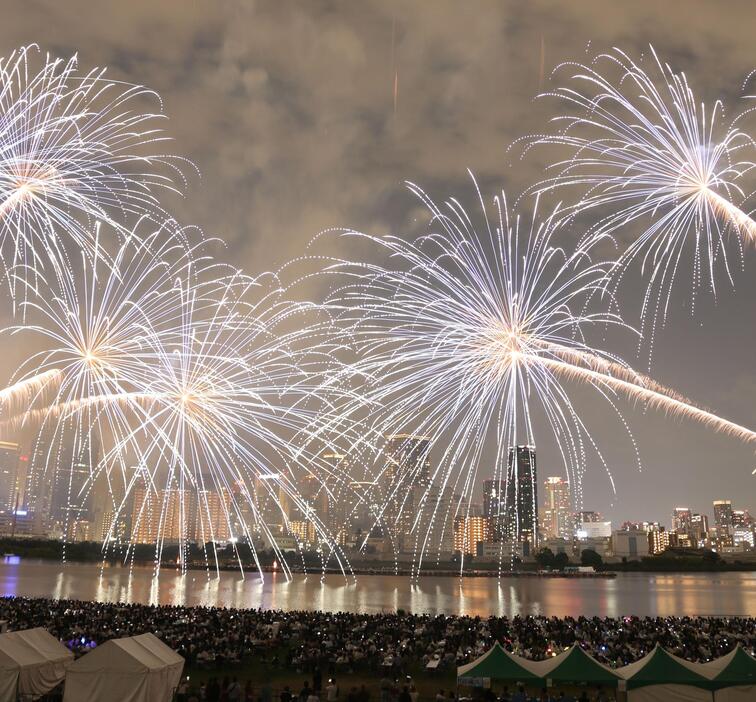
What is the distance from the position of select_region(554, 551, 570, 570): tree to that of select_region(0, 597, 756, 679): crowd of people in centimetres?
12607

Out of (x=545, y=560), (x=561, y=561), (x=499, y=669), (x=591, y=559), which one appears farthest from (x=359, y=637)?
(x=591, y=559)

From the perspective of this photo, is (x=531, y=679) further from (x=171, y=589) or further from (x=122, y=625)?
(x=171, y=589)

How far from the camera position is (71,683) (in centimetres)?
1276

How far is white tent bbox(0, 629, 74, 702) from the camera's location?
12.8 m

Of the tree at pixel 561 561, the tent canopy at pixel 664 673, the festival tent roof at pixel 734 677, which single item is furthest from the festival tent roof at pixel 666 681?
the tree at pixel 561 561

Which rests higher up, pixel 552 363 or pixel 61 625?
pixel 552 363

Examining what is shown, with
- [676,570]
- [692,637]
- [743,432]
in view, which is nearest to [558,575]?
[676,570]

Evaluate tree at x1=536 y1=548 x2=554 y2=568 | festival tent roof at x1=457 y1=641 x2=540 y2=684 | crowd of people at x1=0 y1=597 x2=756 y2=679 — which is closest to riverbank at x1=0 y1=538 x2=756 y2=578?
tree at x1=536 y1=548 x2=554 y2=568

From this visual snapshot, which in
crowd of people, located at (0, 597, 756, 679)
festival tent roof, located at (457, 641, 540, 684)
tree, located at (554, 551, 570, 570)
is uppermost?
tree, located at (554, 551, 570, 570)

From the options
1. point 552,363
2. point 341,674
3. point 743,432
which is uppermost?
point 552,363

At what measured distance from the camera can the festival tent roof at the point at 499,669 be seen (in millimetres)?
14381

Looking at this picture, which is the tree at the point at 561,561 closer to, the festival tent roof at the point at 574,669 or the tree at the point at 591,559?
the tree at the point at 591,559

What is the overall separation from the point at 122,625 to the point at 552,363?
15.6m

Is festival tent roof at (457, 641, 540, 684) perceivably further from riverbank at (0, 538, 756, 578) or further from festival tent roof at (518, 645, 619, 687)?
riverbank at (0, 538, 756, 578)
